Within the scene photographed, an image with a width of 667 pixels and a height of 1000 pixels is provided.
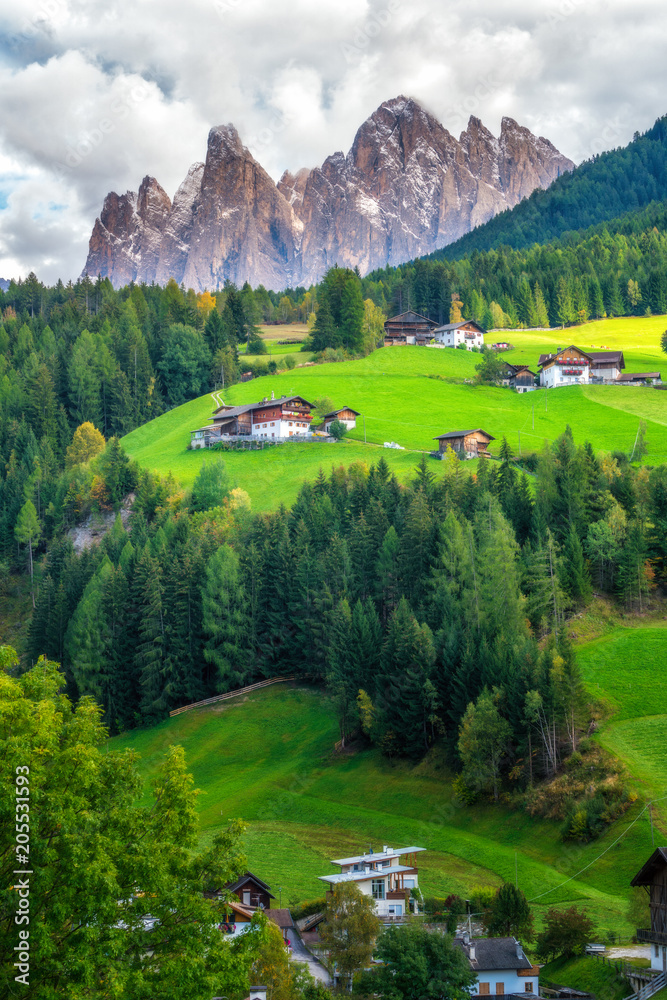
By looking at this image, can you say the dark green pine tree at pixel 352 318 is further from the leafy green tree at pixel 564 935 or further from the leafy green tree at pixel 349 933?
the leafy green tree at pixel 349 933

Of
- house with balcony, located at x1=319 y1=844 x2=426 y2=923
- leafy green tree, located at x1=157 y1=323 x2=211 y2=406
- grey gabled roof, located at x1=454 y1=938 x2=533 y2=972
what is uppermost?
leafy green tree, located at x1=157 y1=323 x2=211 y2=406

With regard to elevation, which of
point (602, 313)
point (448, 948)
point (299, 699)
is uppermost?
point (602, 313)

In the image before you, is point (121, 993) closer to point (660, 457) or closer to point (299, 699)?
point (299, 699)

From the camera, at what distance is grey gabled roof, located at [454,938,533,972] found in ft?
124

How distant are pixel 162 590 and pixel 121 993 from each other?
7258 cm


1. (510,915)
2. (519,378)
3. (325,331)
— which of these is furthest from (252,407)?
(510,915)

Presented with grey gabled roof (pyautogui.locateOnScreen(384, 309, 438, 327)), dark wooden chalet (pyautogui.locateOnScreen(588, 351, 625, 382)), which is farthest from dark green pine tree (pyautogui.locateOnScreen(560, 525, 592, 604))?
grey gabled roof (pyautogui.locateOnScreen(384, 309, 438, 327))

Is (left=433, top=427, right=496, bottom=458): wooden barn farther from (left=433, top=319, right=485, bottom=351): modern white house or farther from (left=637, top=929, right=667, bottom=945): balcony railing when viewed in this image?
(left=637, top=929, right=667, bottom=945): balcony railing

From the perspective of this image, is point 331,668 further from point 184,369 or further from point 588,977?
point 184,369

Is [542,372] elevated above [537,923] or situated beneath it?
elevated above

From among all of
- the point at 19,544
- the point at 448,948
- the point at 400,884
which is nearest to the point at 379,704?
the point at 400,884

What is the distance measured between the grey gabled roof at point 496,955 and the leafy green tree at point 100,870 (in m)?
19.8

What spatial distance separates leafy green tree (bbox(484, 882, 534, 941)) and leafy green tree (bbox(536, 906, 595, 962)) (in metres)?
1.02

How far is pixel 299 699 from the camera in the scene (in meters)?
82.4
